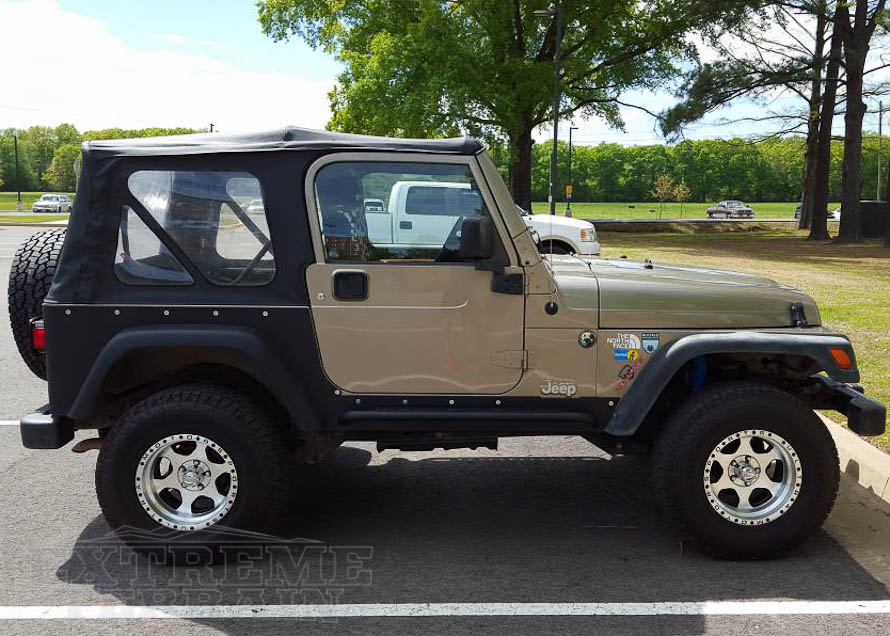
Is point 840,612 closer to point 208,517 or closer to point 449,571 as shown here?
point 449,571

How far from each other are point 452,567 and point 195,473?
1.29m

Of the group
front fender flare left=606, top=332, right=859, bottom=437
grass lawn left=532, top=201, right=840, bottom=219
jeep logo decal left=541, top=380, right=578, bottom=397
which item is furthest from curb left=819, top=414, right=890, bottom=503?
grass lawn left=532, top=201, right=840, bottom=219

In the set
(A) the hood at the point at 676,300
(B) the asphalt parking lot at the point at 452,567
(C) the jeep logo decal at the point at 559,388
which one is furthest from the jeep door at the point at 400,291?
(B) the asphalt parking lot at the point at 452,567

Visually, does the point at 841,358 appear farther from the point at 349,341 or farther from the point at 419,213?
the point at 349,341

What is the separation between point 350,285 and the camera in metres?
4.11

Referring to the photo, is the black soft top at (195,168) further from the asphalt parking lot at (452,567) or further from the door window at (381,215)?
the asphalt parking lot at (452,567)

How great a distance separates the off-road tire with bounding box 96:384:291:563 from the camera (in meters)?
4.05

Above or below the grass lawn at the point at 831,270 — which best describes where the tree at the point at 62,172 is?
above

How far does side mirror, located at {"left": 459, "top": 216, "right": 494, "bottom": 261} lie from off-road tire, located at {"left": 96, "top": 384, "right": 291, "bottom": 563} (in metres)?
1.26

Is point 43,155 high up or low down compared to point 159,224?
up

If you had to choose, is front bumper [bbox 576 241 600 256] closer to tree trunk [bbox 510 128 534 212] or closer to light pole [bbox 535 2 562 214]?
light pole [bbox 535 2 562 214]

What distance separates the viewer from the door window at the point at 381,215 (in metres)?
4.13

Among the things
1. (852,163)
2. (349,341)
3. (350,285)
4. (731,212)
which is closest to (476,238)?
(350,285)

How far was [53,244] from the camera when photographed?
479 centimetres
